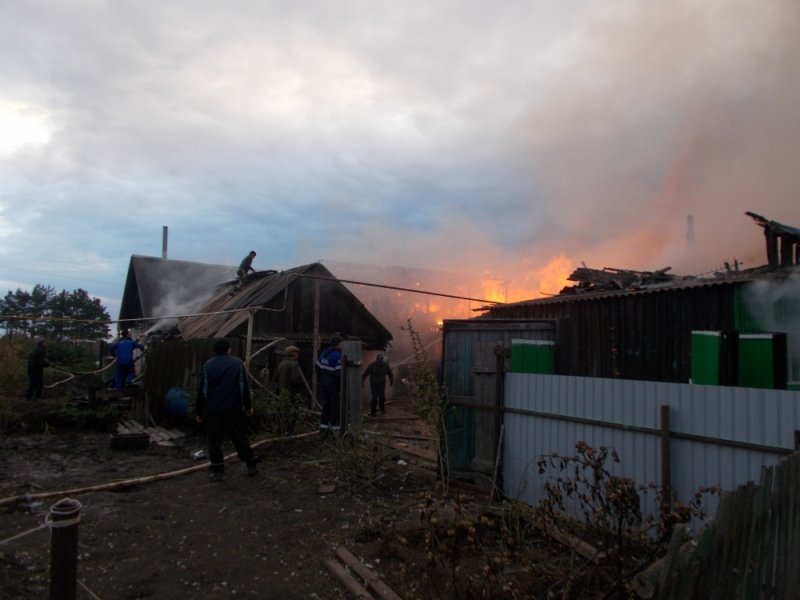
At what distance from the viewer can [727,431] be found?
13.4 ft

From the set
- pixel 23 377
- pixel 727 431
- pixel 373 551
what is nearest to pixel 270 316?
pixel 23 377

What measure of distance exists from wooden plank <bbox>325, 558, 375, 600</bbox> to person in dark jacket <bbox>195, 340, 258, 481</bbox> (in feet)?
9.61

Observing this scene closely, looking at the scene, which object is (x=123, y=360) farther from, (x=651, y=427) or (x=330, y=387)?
(x=651, y=427)

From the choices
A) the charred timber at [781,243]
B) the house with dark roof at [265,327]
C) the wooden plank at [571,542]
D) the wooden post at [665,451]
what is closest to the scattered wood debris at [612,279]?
the charred timber at [781,243]

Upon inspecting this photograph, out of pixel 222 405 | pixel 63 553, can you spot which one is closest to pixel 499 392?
pixel 222 405

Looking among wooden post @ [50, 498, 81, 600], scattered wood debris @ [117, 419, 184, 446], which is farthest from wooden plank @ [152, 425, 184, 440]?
wooden post @ [50, 498, 81, 600]

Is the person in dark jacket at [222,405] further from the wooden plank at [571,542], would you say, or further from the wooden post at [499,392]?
the wooden plank at [571,542]

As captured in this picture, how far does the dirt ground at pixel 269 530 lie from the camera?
3.68 m

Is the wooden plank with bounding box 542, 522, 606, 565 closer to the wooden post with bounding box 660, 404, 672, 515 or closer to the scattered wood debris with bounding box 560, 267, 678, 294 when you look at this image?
the wooden post with bounding box 660, 404, 672, 515

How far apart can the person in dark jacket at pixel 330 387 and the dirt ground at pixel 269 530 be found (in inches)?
29.0

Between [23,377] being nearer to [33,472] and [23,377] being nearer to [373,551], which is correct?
[33,472]

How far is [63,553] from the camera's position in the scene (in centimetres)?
267

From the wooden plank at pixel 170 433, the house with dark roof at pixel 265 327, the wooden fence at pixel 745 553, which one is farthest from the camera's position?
the house with dark roof at pixel 265 327

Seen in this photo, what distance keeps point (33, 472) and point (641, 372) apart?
995 centimetres
